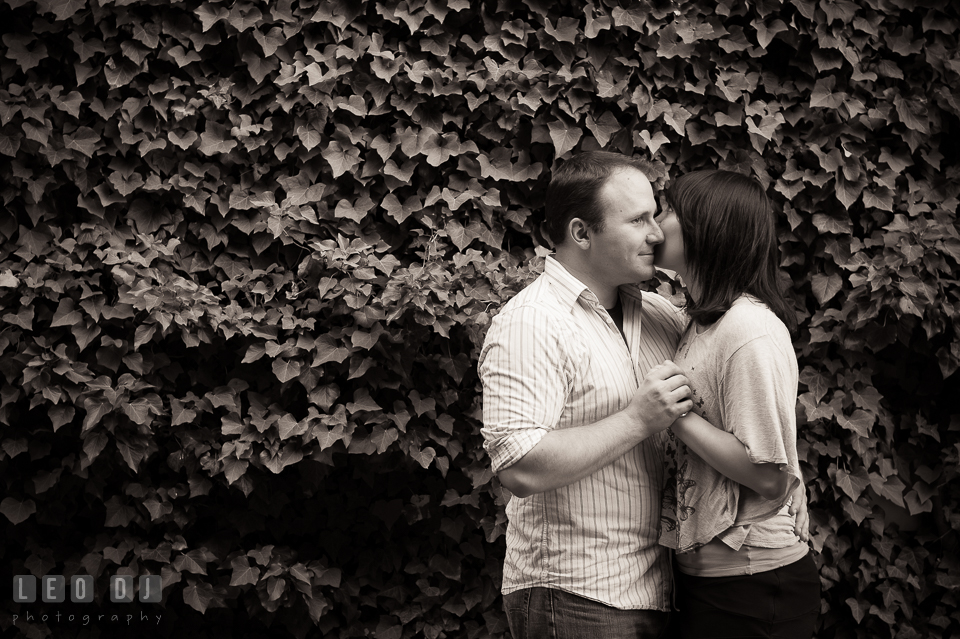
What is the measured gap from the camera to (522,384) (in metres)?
1.81

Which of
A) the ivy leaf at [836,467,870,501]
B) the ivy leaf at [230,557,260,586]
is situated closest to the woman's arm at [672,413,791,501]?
the ivy leaf at [836,467,870,501]

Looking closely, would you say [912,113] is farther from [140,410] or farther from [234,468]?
[140,410]

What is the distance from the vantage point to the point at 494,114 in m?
3.34

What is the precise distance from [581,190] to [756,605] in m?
1.11

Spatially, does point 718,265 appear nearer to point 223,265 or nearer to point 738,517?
point 738,517

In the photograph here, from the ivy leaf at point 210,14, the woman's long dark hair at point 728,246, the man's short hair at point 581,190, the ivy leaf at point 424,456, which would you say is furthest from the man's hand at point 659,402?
the ivy leaf at point 210,14

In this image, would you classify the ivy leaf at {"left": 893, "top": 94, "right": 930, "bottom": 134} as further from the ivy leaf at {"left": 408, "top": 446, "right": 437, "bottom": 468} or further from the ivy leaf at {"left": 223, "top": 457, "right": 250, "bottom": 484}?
the ivy leaf at {"left": 223, "top": 457, "right": 250, "bottom": 484}

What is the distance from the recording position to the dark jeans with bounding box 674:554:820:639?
1.83 m

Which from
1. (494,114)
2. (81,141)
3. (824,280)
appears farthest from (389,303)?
(824,280)

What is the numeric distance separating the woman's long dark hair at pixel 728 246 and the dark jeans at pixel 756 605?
62 centimetres

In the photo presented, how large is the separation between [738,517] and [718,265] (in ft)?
2.04

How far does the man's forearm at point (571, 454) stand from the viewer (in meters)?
1.75
